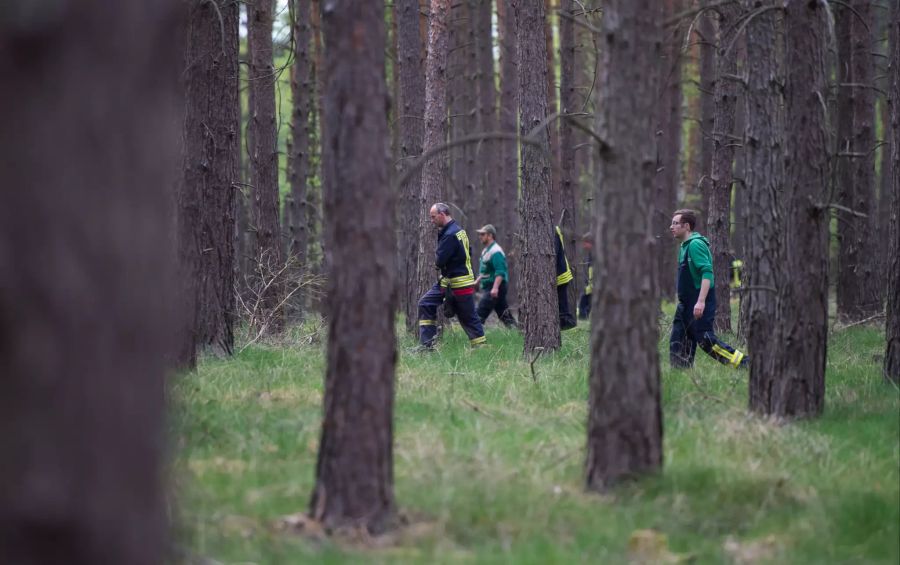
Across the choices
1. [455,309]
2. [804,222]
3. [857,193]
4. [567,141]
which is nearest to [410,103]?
[455,309]

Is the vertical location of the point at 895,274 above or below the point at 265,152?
below

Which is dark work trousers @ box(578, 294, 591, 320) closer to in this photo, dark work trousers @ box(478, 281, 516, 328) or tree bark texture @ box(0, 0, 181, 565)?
dark work trousers @ box(478, 281, 516, 328)

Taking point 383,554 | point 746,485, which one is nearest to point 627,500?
point 746,485

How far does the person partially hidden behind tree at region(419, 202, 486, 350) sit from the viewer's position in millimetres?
13258

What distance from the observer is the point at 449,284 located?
1369 cm

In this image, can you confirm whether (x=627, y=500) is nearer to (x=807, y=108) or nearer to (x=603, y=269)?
(x=603, y=269)

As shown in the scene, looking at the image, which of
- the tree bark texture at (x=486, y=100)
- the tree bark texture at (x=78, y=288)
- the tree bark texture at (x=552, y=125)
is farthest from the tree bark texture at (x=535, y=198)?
the tree bark texture at (x=486, y=100)

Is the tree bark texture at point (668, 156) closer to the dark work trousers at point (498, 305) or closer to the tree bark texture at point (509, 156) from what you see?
the tree bark texture at point (509, 156)

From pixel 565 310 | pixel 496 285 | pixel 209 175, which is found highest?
pixel 209 175

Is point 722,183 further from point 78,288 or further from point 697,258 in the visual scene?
point 78,288

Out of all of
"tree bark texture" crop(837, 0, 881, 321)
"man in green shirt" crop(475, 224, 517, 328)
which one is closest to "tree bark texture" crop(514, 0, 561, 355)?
"man in green shirt" crop(475, 224, 517, 328)

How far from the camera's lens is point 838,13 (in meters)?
16.2

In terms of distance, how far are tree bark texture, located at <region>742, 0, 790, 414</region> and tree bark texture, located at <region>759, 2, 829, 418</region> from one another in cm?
10

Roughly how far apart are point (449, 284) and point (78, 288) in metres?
11.5
